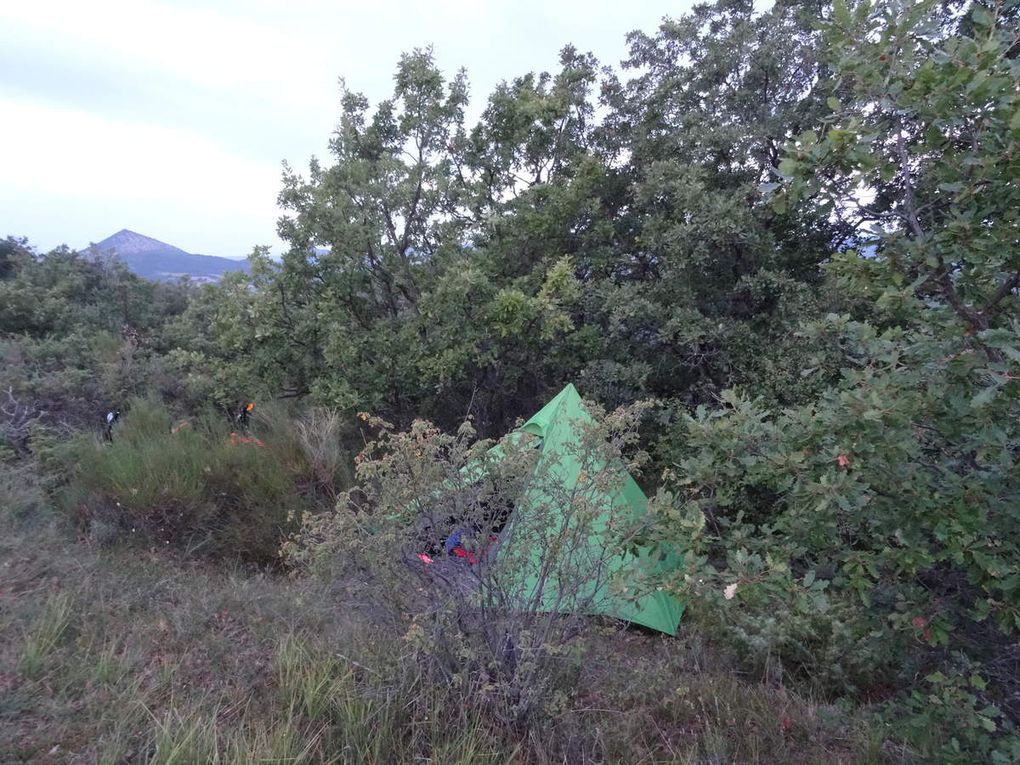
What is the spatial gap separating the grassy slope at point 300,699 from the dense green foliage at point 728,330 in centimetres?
47

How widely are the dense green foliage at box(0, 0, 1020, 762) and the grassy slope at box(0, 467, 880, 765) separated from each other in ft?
1.53

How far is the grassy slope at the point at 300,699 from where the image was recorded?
98.1 inches

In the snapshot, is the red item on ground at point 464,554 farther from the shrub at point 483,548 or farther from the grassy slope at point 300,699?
the grassy slope at point 300,699

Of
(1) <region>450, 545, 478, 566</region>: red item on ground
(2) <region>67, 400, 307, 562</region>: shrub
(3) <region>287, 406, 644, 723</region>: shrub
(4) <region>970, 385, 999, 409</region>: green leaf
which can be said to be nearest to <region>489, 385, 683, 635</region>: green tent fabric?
(3) <region>287, 406, 644, 723</region>: shrub

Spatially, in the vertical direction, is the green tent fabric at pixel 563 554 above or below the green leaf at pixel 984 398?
below

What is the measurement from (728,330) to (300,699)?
15.9ft

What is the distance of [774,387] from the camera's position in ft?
19.2

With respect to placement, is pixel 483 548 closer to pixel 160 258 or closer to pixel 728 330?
pixel 728 330

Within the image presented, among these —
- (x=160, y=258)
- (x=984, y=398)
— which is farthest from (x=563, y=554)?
(x=160, y=258)

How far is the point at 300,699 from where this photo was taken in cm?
276

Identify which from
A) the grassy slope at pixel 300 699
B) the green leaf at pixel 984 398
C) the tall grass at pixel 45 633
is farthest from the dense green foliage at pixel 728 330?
the tall grass at pixel 45 633

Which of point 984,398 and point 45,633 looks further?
point 45,633

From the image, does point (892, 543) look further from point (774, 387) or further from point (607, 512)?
point (774, 387)

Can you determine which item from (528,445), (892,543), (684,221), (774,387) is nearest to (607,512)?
(528,445)
